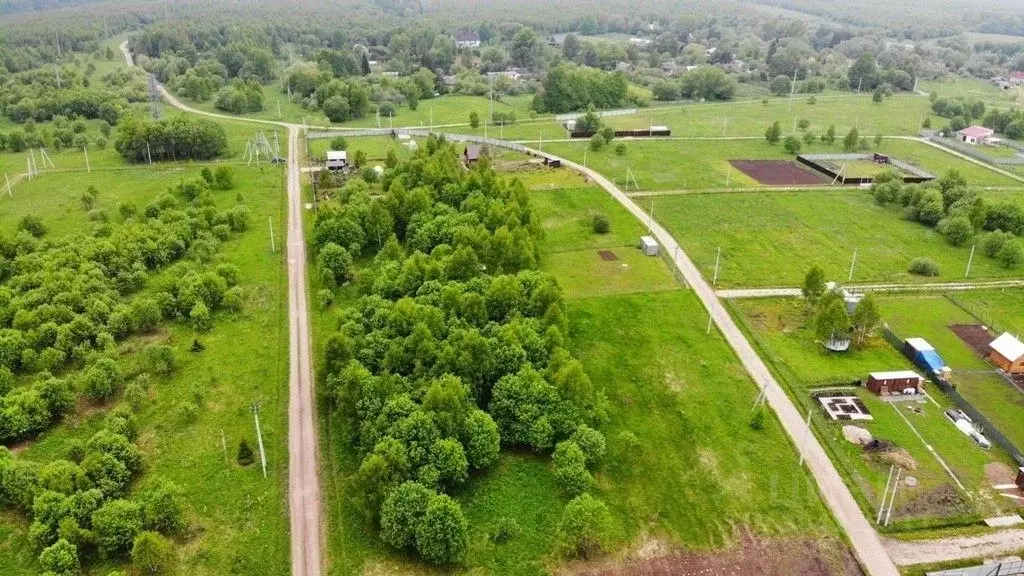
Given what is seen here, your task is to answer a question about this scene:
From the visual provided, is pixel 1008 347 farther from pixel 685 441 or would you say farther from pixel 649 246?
pixel 649 246

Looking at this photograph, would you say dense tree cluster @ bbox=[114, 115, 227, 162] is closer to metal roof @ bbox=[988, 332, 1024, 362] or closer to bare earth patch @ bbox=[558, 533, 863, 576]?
bare earth patch @ bbox=[558, 533, 863, 576]

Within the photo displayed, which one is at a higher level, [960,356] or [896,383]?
[896,383]

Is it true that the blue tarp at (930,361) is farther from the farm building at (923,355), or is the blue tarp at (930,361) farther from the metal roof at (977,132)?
the metal roof at (977,132)

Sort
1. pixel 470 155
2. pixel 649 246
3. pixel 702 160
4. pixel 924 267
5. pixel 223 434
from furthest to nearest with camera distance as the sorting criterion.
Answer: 1. pixel 702 160
2. pixel 470 155
3. pixel 649 246
4. pixel 924 267
5. pixel 223 434

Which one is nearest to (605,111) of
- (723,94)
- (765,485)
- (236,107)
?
(723,94)

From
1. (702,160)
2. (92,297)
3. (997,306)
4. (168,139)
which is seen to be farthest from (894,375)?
(168,139)
